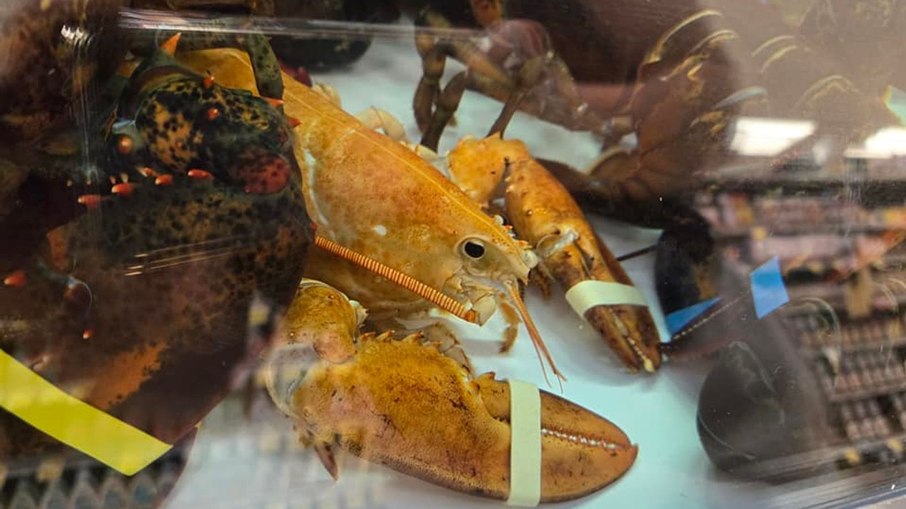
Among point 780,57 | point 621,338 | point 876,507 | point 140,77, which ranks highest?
point 140,77

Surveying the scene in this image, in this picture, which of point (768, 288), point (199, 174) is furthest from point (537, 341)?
point (199, 174)

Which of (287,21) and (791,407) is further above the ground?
(287,21)

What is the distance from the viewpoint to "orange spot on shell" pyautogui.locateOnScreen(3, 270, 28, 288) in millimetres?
685

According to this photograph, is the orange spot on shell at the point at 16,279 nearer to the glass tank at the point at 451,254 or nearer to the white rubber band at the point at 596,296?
the glass tank at the point at 451,254

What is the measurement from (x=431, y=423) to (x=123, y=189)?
0.47 m

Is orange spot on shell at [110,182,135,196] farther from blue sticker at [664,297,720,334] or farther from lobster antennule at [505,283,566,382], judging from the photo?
blue sticker at [664,297,720,334]

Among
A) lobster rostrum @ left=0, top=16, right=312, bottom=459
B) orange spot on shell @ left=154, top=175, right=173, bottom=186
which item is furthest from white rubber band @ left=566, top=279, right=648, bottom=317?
orange spot on shell @ left=154, top=175, right=173, bottom=186

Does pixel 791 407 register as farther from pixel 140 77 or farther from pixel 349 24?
pixel 349 24

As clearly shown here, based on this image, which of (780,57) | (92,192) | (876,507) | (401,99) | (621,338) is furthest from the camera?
(401,99)

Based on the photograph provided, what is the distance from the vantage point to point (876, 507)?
1.06 metres

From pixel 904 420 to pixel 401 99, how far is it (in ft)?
3.99

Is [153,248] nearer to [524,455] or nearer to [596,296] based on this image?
[524,455]

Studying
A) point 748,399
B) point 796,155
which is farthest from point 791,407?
point 796,155

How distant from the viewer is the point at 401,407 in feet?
3.12
